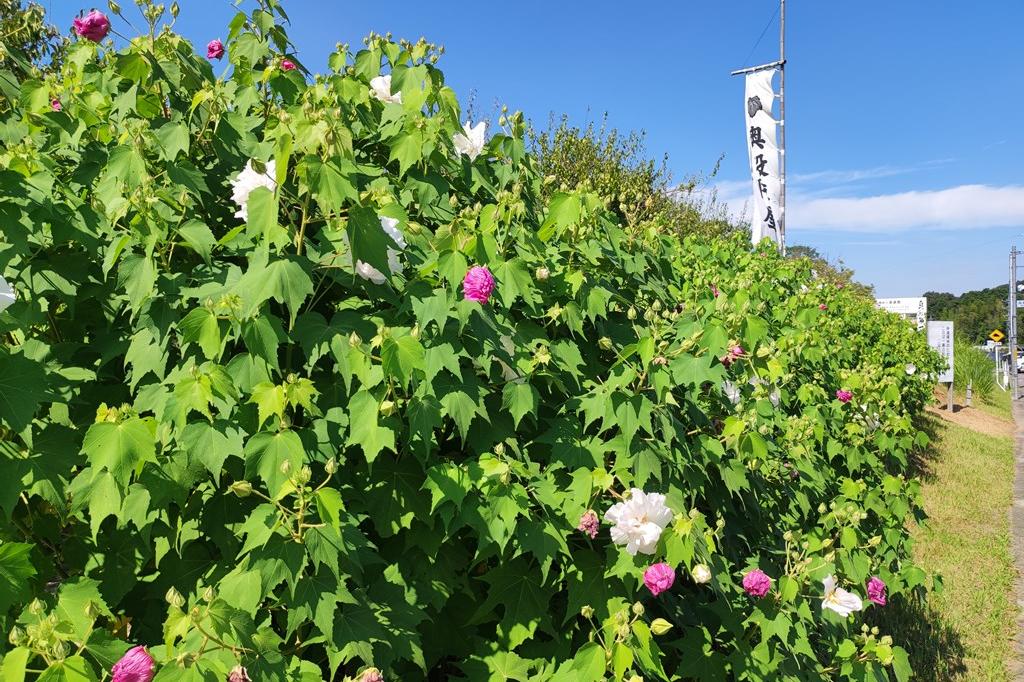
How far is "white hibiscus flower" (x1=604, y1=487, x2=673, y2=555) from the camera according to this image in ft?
5.74

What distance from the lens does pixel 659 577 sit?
1743mm

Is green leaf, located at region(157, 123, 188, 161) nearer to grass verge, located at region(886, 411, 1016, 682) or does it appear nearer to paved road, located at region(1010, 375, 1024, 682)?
grass verge, located at region(886, 411, 1016, 682)

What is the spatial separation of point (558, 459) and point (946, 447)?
1239cm

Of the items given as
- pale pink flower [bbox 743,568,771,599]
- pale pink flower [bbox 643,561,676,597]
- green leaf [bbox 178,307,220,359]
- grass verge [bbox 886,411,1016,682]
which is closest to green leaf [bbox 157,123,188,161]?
green leaf [bbox 178,307,220,359]

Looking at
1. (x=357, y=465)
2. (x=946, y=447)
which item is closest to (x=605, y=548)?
(x=357, y=465)

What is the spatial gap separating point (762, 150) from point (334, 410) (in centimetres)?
1517

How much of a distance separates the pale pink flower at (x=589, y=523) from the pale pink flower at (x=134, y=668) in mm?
1016

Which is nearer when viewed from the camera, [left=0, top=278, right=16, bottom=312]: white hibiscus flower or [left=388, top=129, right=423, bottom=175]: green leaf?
[left=0, top=278, right=16, bottom=312]: white hibiscus flower

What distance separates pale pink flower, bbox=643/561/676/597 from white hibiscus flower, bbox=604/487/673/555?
0.05 metres

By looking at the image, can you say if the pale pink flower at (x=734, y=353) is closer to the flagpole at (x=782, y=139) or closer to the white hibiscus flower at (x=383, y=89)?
the white hibiscus flower at (x=383, y=89)

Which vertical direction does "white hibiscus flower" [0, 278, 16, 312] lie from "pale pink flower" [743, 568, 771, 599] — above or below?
above

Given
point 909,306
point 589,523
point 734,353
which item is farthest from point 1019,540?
point 909,306

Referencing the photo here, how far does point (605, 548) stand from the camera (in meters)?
1.94

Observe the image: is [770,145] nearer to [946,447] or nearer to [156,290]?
[946,447]
